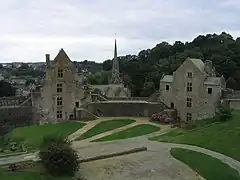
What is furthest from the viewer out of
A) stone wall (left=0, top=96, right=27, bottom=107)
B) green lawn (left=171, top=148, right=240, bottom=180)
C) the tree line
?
the tree line

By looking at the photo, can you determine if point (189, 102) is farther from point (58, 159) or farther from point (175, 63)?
point (175, 63)

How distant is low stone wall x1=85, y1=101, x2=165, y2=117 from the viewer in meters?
54.4

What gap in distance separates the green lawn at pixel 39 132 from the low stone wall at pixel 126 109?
5430 mm

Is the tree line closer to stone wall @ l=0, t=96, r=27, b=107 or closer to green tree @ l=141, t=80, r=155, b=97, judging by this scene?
green tree @ l=141, t=80, r=155, b=97

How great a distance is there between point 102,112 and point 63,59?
8.98 meters

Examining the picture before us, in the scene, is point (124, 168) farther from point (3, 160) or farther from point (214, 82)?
point (214, 82)

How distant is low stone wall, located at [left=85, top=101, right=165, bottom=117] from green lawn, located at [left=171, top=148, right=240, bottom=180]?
19447mm

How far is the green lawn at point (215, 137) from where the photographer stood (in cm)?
3528

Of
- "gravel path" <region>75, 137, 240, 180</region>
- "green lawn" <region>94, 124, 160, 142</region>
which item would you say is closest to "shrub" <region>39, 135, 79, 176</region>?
"gravel path" <region>75, 137, 240, 180</region>

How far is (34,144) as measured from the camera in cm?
3838

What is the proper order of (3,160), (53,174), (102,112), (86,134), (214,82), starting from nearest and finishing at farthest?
(53,174), (3,160), (86,134), (214,82), (102,112)

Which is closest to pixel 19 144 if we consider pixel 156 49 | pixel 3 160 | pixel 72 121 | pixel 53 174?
pixel 3 160

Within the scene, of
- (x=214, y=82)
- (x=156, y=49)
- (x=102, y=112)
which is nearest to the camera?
(x=214, y=82)

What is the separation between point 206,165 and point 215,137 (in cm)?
742
